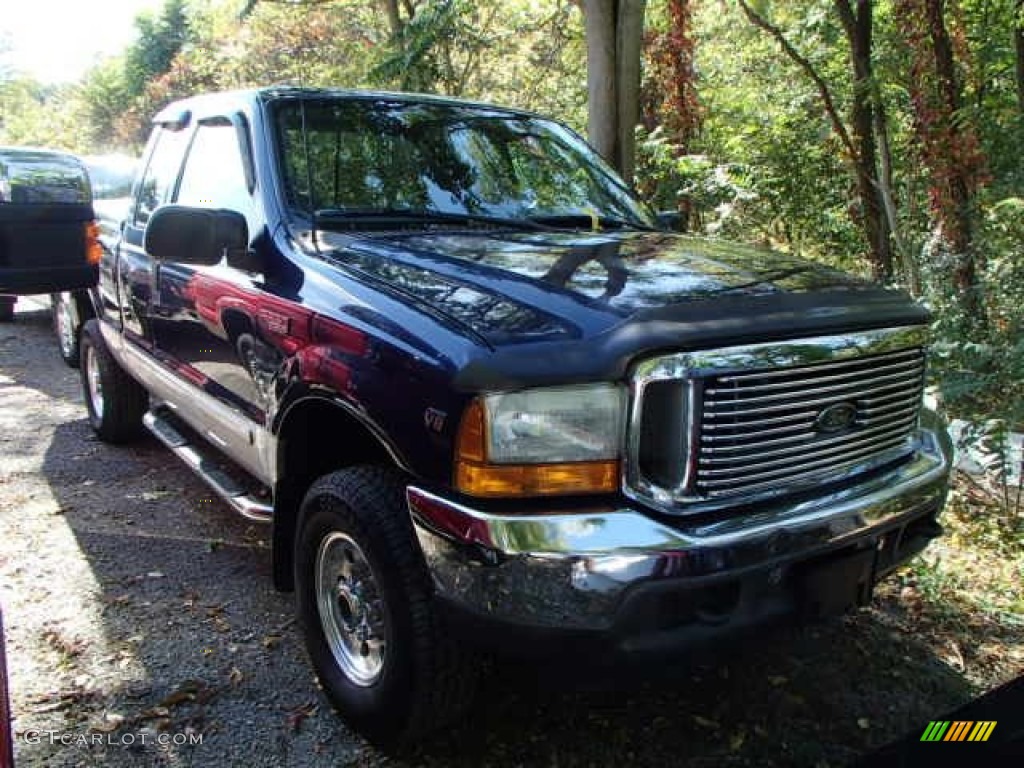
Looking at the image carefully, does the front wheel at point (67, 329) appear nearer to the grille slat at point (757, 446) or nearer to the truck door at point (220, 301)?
the truck door at point (220, 301)

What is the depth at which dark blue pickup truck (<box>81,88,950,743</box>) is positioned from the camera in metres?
2.00

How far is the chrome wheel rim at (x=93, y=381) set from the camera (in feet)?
17.5

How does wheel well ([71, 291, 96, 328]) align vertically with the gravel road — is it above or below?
above

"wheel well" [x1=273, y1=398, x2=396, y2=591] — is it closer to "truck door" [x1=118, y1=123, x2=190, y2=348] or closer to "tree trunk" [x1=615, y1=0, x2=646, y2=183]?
"truck door" [x1=118, y1=123, x2=190, y2=348]

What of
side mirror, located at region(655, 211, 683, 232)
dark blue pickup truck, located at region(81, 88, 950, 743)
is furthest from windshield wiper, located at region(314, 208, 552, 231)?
side mirror, located at region(655, 211, 683, 232)

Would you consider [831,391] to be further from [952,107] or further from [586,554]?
[952,107]

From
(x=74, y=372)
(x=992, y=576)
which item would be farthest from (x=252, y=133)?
(x=74, y=372)

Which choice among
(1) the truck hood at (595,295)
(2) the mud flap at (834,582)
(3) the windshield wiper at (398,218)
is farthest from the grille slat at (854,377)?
(3) the windshield wiper at (398,218)

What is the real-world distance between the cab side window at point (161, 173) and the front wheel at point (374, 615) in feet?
7.21

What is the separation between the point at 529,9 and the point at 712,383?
14917 millimetres

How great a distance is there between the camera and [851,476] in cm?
243

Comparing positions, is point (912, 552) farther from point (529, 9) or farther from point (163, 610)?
point (529, 9)

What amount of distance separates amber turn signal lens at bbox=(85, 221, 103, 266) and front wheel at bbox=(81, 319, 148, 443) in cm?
38

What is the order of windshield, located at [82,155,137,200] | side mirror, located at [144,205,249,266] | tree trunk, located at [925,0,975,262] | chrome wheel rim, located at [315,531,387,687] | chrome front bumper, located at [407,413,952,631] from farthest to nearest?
tree trunk, located at [925,0,975,262], windshield, located at [82,155,137,200], side mirror, located at [144,205,249,266], chrome wheel rim, located at [315,531,387,687], chrome front bumper, located at [407,413,952,631]
